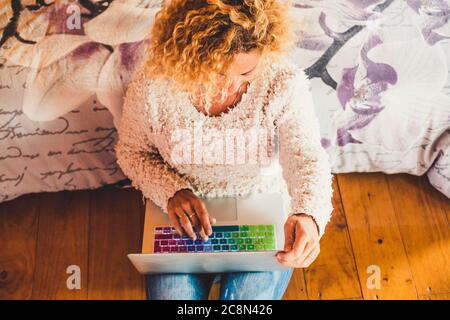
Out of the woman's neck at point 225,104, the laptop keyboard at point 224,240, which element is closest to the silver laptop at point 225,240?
the laptop keyboard at point 224,240

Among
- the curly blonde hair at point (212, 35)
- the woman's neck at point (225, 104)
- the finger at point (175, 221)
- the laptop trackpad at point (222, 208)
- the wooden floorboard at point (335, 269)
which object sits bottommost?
Answer: the wooden floorboard at point (335, 269)

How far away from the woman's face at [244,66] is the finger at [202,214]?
23 centimetres

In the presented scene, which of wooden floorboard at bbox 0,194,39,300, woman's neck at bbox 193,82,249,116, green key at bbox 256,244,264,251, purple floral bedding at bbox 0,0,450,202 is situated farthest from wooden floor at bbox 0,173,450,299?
woman's neck at bbox 193,82,249,116

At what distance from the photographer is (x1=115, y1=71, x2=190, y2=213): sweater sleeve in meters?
0.86

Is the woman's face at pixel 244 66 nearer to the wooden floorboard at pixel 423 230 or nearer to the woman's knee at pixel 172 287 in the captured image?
the woman's knee at pixel 172 287

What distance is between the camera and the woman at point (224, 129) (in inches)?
26.9

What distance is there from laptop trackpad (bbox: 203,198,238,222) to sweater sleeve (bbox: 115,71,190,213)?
0.08 meters

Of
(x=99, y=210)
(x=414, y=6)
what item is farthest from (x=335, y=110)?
(x=99, y=210)

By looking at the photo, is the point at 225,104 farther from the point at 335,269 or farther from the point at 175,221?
the point at 335,269

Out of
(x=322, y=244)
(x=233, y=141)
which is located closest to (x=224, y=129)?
(x=233, y=141)

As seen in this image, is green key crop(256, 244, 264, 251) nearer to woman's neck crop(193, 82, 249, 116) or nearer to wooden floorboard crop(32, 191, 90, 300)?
woman's neck crop(193, 82, 249, 116)

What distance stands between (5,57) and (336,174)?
930 mm
